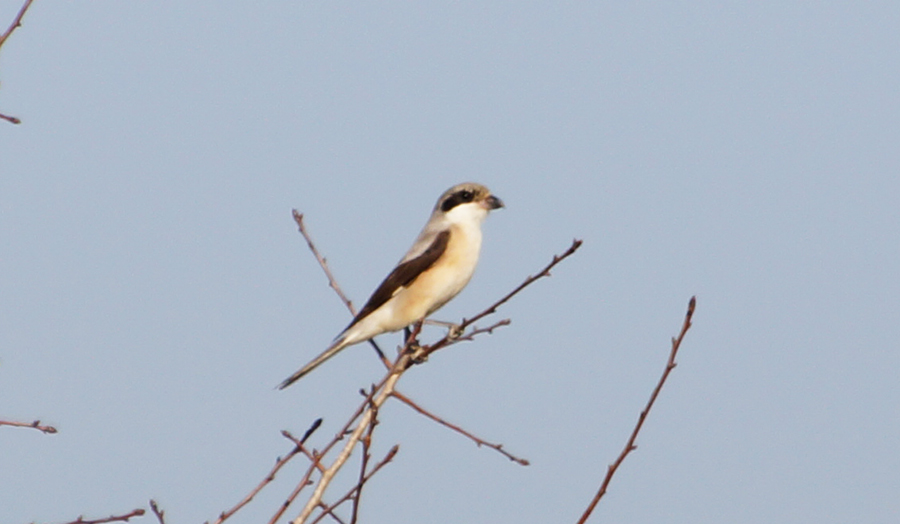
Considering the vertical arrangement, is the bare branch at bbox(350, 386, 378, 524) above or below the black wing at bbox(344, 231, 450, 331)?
below

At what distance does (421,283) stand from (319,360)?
699 millimetres

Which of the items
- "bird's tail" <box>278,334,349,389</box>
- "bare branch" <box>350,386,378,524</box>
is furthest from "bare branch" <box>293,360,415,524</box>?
"bird's tail" <box>278,334,349,389</box>

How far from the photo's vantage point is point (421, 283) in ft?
20.1

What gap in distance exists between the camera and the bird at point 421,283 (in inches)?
239

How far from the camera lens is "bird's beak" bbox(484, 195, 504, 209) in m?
6.58

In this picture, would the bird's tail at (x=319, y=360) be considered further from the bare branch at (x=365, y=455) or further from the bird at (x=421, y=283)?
Result: the bare branch at (x=365, y=455)

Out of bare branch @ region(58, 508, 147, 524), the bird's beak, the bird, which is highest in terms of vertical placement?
the bird's beak

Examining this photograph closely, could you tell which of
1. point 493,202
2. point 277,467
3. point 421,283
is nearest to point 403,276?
point 421,283

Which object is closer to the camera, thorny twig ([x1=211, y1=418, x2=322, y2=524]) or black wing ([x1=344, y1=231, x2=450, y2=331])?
thorny twig ([x1=211, y1=418, x2=322, y2=524])

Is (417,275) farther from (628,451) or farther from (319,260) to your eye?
(628,451)

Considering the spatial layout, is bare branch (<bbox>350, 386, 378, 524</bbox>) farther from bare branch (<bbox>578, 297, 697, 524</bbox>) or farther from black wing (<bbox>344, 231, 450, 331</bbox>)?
black wing (<bbox>344, 231, 450, 331</bbox>)

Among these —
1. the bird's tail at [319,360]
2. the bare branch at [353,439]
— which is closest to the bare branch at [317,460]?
the bare branch at [353,439]

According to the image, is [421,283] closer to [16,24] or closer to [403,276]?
[403,276]

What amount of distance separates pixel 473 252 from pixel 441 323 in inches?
32.3
